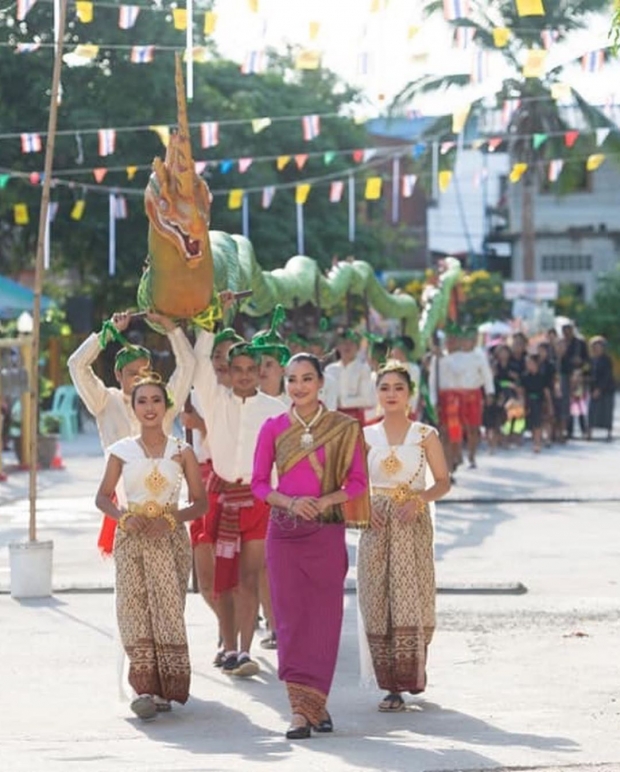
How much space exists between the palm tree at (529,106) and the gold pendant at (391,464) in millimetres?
34118

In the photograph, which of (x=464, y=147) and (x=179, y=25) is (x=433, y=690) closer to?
(x=179, y=25)

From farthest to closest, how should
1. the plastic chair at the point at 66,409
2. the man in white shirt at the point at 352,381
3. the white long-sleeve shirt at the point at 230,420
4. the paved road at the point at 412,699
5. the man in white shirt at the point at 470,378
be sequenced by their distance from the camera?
the plastic chair at the point at 66,409 → the man in white shirt at the point at 470,378 → the man in white shirt at the point at 352,381 → the white long-sleeve shirt at the point at 230,420 → the paved road at the point at 412,699

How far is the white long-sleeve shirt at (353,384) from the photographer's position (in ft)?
69.8

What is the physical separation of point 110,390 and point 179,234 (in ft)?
3.47

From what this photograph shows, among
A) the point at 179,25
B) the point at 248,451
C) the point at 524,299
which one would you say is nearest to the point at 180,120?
the point at 248,451

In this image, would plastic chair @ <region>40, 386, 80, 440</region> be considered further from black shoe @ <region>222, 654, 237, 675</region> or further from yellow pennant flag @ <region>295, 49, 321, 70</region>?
black shoe @ <region>222, 654, 237, 675</region>

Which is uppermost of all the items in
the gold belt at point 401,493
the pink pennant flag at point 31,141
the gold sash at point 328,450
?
the pink pennant flag at point 31,141

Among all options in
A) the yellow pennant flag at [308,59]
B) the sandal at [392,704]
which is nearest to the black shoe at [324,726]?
the sandal at [392,704]

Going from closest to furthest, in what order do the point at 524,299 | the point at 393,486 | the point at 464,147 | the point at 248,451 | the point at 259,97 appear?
the point at 393,486 < the point at 248,451 < the point at 464,147 < the point at 259,97 < the point at 524,299

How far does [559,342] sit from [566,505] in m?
12.1

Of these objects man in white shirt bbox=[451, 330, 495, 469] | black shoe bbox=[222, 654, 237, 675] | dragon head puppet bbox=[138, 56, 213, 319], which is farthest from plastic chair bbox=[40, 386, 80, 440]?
black shoe bbox=[222, 654, 237, 675]

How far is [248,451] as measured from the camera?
39.0 ft

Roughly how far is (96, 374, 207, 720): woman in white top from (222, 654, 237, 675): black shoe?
3.46 ft

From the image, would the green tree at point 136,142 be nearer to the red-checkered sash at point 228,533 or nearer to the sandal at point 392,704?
the red-checkered sash at point 228,533
